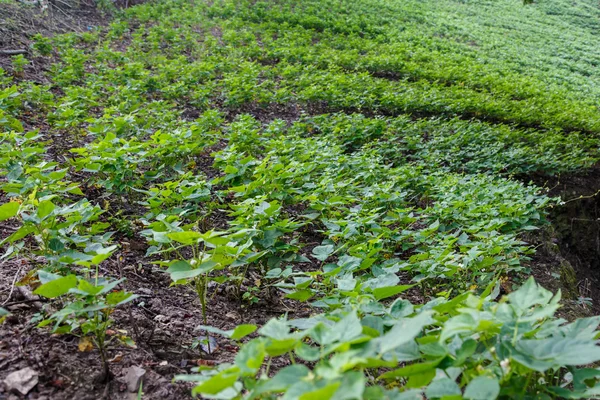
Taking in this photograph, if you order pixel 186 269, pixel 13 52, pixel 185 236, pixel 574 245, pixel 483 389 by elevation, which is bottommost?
pixel 574 245

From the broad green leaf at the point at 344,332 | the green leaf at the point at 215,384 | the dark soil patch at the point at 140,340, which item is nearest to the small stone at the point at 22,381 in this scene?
the dark soil patch at the point at 140,340

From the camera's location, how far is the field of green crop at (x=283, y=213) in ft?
3.58

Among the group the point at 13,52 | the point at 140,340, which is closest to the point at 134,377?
the point at 140,340

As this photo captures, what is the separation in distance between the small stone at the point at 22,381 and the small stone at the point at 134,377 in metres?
0.29

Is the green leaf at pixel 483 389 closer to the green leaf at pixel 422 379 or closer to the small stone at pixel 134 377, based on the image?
the green leaf at pixel 422 379

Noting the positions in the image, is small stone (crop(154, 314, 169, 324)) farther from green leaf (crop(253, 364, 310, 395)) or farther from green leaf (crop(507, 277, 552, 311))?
green leaf (crop(507, 277, 552, 311))

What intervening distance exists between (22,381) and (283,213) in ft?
6.72

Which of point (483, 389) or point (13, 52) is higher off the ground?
point (483, 389)

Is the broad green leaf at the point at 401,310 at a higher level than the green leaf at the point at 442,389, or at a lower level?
lower

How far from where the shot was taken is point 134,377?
1.55 m

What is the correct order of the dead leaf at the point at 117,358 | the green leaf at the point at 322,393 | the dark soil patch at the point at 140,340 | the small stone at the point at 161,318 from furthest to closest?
1. the small stone at the point at 161,318
2. the dead leaf at the point at 117,358
3. the dark soil patch at the point at 140,340
4. the green leaf at the point at 322,393

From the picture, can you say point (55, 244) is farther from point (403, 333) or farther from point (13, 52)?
point (13, 52)

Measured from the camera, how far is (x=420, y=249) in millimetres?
2941

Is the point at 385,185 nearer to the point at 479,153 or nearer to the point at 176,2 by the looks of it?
the point at 479,153
